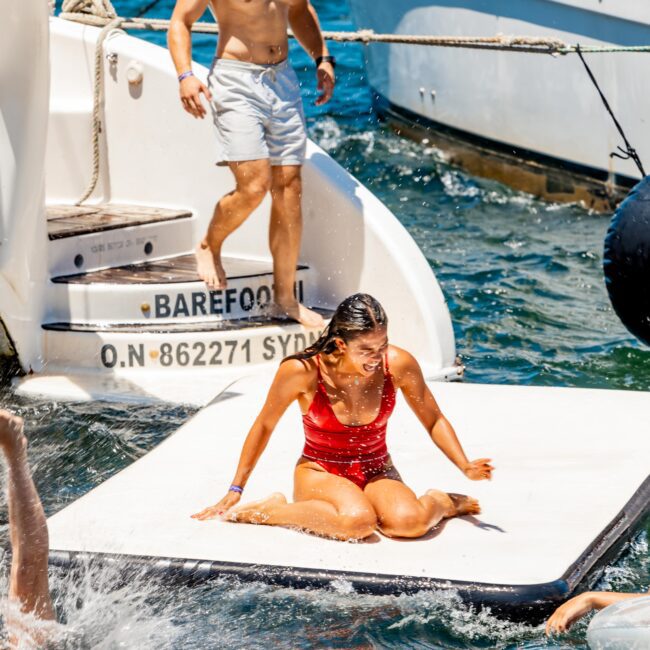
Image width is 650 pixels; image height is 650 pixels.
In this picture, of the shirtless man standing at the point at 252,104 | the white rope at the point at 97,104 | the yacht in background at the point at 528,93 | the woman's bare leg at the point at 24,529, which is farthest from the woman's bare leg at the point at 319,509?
the yacht in background at the point at 528,93

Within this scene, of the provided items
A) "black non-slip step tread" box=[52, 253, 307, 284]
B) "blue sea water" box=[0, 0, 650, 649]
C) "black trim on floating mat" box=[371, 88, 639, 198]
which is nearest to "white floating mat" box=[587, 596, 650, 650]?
"blue sea water" box=[0, 0, 650, 649]

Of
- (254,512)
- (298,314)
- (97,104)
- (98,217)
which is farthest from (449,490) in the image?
(97,104)

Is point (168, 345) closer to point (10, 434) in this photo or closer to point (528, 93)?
point (10, 434)

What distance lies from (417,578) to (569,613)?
1.68 feet

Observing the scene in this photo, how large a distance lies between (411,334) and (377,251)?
1.52ft

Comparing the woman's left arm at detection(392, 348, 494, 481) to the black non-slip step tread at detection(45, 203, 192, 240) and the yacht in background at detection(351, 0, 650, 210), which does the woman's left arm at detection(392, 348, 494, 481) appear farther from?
the yacht in background at detection(351, 0, 650, 210)

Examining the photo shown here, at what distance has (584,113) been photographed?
10.6m

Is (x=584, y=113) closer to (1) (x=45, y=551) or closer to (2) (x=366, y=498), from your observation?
(2) (x=366, y=498)

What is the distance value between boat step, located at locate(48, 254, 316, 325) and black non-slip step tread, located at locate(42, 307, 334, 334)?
0.05 metres

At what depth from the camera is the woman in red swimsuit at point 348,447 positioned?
4848 mm

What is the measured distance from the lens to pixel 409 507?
485 cm

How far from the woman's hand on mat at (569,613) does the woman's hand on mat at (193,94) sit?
3039 mm

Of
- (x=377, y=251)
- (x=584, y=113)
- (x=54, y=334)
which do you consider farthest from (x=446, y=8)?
(x=54, y=334)

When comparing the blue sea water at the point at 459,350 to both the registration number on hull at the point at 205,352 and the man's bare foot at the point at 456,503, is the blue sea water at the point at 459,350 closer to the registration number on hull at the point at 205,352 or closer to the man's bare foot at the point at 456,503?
the registration number on hull at the point at 205,352
